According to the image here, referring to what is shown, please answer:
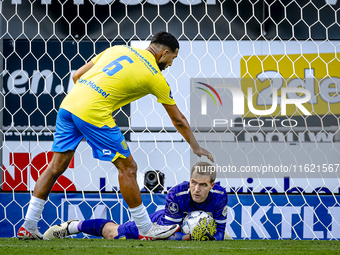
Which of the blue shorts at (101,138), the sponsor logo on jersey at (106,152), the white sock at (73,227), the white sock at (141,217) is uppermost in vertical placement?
the blue shorts at (101,138)

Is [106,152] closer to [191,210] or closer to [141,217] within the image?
[141,217]

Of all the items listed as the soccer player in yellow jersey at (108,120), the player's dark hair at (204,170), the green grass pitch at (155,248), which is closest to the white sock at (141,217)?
the soccer player in yellow jersey at (108,120)

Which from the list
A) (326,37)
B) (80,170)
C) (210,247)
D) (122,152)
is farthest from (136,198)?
(326,37)

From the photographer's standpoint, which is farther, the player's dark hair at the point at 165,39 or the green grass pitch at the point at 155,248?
the player's dark hair at the point at 165,39

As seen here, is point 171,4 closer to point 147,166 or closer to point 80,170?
point 147,166

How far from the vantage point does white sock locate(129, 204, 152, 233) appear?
183 centimetres

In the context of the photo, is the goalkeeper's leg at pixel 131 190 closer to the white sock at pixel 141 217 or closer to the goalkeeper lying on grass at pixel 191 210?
the white sock at pixel 141 217

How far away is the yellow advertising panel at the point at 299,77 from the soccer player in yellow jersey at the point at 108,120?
35.0 inches

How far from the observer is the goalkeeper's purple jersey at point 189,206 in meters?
2.07

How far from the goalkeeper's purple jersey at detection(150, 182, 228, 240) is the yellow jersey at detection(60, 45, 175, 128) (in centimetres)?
54

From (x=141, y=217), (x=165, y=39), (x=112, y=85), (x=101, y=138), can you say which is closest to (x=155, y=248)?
(x=141, y=217)

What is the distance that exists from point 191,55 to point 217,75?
0.76 ft

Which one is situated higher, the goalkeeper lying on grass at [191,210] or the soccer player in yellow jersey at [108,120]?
the soccer player in yellow jersey at [108,120]

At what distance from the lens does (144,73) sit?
188 cm
